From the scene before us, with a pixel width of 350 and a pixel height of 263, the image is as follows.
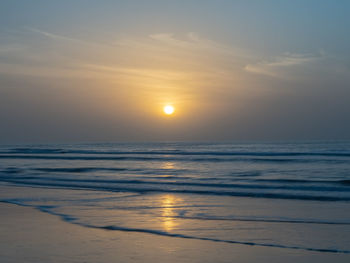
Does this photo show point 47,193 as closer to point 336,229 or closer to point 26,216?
point 26,216

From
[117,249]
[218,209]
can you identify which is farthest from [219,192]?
[117,249]

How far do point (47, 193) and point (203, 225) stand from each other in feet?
23.8

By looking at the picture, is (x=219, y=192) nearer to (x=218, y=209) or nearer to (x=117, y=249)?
(x=218, y=209)

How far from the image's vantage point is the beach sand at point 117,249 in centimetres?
613

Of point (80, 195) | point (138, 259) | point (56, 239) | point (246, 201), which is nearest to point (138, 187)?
point (80, 195)

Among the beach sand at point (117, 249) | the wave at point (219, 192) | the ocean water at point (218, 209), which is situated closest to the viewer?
the beach sand at point (117, 249)

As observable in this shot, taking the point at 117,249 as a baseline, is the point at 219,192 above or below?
above

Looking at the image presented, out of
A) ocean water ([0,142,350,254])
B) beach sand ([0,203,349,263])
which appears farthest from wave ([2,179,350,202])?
beach sand ([0,203,349,263])

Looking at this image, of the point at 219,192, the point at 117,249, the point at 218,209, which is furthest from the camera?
the point at 219,192

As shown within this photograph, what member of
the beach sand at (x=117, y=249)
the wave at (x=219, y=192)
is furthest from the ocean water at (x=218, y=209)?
the beach sand at (x=117, y=249)

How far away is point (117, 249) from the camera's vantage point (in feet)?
21.8

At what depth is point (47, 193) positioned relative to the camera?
14.2 meters

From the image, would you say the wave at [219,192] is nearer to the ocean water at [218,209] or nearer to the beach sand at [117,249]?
the ocean water at [218,209]

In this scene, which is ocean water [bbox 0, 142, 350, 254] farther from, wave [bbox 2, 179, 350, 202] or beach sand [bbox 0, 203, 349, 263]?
beach sand [bbox 0, 203, 349, 263]
